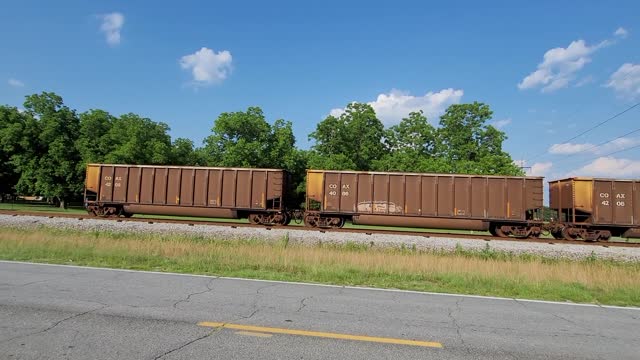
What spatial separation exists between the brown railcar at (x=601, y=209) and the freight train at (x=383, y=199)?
41mm

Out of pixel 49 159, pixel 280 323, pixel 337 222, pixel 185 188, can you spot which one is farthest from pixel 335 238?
pixel 49 159

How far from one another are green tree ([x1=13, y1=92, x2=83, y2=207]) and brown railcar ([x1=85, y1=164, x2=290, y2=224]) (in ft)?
80.1

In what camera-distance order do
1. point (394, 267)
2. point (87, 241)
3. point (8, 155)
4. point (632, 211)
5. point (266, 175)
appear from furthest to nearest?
point (8, 155) < point (266, 175) < point (632, 211) < point (87, 241) < point (394, 267)

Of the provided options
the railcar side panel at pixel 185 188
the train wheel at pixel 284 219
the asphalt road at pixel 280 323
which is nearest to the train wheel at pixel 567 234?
the train wheel at pixel 284 219

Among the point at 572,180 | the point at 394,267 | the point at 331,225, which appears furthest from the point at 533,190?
the point at 394,267

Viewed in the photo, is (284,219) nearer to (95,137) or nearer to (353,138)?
(353,138)

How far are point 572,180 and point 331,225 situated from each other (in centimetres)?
1171

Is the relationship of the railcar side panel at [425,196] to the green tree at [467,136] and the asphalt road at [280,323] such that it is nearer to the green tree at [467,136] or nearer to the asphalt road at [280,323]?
the asphalt road at [280,323]

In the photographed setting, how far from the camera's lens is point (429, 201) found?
21.0 metres

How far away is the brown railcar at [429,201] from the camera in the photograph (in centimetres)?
2031

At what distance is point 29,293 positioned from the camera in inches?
259

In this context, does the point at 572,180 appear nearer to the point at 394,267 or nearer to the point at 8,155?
the point at 394,267

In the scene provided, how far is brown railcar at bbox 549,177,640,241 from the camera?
63.2 ft

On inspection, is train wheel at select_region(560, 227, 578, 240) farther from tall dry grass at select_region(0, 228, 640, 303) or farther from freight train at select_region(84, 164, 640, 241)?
tall dry grass at select_region(0, 228, 640, 303)
